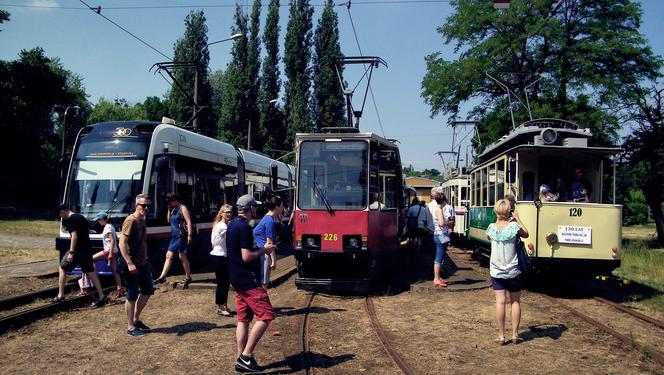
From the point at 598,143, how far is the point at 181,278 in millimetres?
21886

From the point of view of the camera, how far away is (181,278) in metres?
12.6

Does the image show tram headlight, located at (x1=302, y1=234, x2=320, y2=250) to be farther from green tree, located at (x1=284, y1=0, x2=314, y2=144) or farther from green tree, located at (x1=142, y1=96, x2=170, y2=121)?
green tree, located at (x1=142, y1=96, x2=170, y2=121)

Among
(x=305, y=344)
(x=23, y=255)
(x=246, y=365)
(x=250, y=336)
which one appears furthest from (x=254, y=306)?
(x=23, y=255)

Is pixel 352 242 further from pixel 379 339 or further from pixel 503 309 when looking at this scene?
pixel 503 309

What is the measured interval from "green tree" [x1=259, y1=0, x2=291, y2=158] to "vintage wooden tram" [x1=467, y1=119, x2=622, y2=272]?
2850 centimetres

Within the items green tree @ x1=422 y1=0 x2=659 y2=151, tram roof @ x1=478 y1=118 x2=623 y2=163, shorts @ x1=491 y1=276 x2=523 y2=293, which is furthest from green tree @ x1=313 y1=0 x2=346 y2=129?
shorts @ x1=491 y1=276 x2=523 y2=293

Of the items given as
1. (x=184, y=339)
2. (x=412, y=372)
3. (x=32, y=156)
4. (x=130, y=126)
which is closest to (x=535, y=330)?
(x=412, y=372)

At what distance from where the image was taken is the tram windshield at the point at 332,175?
11242mm

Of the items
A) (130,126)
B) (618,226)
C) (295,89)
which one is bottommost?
(618,226)

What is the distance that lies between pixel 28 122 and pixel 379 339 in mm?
41873

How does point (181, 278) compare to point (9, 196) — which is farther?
point (9, 196)

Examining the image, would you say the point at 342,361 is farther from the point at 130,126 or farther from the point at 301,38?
the point at 301,38

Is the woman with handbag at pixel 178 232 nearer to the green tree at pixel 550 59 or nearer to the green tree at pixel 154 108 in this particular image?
the green tree at pixel 550 59

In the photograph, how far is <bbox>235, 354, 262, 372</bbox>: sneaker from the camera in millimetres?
6160
